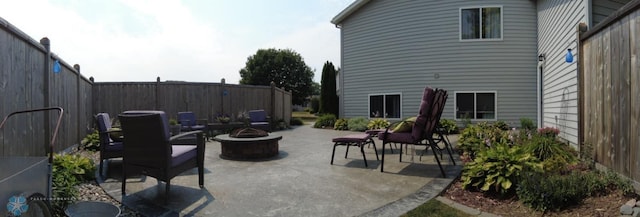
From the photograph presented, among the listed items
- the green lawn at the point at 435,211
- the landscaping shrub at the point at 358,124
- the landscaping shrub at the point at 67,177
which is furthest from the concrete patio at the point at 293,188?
the landscaping shrub at the point at 358,124

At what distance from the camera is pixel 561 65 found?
290 inches

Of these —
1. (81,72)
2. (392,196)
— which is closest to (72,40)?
(81,72)

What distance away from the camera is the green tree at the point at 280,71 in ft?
123

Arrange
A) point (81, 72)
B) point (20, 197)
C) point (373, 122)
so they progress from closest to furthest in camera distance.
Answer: point (20, 197), point (81, 72), point (373, 122)

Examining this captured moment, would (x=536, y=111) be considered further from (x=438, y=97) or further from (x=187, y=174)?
(x=187, y=174)

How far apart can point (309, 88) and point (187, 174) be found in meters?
34.7

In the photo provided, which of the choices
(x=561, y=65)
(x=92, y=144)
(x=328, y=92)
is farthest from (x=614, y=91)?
(x=328, y=92)

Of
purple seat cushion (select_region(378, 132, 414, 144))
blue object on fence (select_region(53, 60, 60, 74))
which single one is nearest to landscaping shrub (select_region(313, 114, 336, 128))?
purple seat cushion (select_region(378, 132, 414, 144))

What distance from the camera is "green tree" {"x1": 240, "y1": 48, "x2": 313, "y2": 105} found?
37.5m

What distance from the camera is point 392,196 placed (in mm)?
3947

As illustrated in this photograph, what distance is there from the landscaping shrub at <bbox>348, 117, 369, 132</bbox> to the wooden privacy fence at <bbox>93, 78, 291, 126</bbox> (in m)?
3.25

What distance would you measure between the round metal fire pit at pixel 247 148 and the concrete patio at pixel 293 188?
1.21 feet

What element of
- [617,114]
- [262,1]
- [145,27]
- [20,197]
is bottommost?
[20,197]

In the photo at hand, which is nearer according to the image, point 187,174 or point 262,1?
point 187,174
